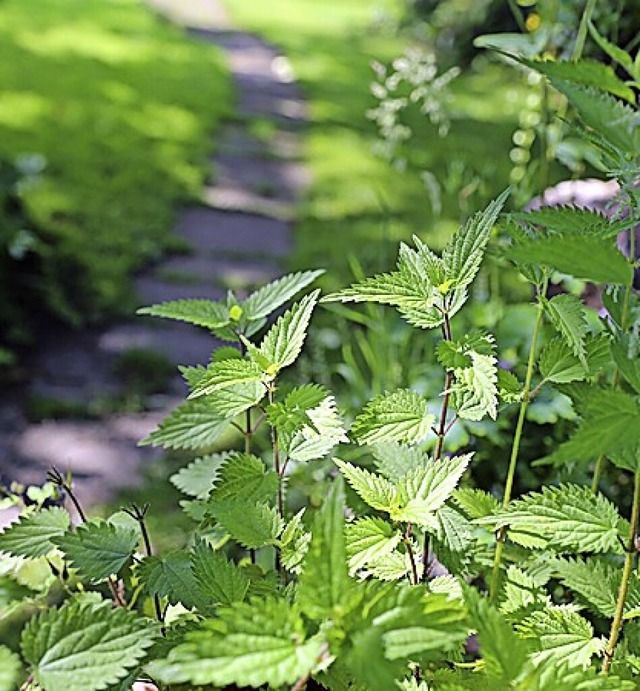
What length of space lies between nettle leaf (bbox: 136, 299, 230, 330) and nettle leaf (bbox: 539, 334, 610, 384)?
0.28m

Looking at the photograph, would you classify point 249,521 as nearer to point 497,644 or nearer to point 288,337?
point 288,337

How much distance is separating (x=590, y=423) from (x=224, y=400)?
12.4 inches

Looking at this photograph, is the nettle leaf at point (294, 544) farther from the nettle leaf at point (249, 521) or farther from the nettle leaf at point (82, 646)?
the nettle leaf at point (82, 646)

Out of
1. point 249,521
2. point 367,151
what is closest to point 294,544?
point 249,521

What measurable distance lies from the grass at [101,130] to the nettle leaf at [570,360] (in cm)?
238

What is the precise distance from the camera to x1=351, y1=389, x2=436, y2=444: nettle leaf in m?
0.76

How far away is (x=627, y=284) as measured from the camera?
0.60 meters

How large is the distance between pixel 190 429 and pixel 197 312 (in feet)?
0.34

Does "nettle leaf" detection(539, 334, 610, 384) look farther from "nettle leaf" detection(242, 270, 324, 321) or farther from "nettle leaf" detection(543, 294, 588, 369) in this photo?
"nettle leaf" detection(242, 270, 324, 321)

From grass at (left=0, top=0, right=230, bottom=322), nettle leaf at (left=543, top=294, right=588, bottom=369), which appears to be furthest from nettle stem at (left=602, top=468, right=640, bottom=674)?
grass at (left=0, top=0, right=230, bottom=322)

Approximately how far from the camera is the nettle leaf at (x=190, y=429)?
85 cm

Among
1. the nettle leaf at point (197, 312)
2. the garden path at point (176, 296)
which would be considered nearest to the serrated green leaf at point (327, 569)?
the nettle leaf at point (197, 312)

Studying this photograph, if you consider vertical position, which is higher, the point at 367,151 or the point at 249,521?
the point at 249,521

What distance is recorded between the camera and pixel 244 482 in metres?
0.81
